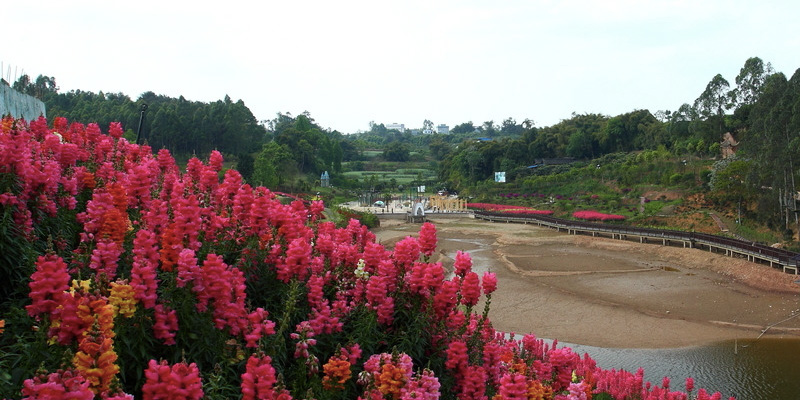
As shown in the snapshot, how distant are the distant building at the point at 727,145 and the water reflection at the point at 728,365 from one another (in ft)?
122

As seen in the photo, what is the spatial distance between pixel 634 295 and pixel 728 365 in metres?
7.40

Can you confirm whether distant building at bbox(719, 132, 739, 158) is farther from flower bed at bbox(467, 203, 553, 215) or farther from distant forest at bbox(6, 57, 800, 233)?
flower bed at bbox(467, 203, 553, 215)

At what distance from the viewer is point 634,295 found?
21.2m

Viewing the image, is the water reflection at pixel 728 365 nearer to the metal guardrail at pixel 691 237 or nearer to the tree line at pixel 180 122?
the metal guardrail at pixel 691 237

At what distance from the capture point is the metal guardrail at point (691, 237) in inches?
890

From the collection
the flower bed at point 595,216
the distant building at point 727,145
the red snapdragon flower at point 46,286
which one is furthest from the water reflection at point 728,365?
the distant building at point 727,145

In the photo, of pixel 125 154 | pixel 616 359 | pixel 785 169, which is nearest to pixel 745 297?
pixel 616 359

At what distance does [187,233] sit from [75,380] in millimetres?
1864

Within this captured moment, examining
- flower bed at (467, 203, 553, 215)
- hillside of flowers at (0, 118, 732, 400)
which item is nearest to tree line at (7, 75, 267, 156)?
flower bed at (467, 203, 553, 215)

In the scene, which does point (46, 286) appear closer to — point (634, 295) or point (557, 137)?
point (634, 295)

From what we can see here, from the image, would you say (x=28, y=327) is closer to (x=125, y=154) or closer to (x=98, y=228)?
(x=98, y=228)

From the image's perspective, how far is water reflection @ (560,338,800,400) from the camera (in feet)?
40.7

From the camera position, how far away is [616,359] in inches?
564

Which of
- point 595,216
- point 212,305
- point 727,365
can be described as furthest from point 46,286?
point 595,216
